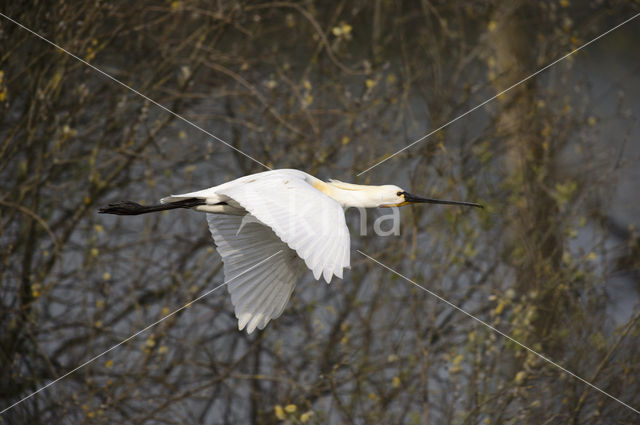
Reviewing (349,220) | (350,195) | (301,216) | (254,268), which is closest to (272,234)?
(254,268)

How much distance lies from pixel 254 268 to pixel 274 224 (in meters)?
0.74

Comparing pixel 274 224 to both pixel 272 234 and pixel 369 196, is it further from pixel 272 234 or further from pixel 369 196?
pixel 272 234

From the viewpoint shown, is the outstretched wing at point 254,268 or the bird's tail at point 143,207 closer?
the bird's tail at point 143,207

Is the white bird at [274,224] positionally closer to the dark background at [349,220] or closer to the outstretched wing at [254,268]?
the outstretched wing at [254,268]

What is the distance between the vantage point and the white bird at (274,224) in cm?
226

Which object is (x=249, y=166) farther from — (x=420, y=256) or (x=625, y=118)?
(x=625, y=118)

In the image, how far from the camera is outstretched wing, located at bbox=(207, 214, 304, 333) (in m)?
2.94

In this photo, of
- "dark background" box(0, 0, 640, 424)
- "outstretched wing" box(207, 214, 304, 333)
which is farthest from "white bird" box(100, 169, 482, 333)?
"dark background" box(0, 0, 640, 424)

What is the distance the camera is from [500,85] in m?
6.26

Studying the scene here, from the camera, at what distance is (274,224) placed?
7.58 ft

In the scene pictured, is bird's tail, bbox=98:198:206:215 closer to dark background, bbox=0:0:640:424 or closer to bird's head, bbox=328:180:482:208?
bird's head, bbox=328:180:482:208

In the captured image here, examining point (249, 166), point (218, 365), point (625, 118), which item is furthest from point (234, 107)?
point (625, 118)

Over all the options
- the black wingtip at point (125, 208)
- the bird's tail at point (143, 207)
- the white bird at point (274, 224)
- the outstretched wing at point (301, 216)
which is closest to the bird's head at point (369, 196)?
the white bird at point (274, 224)

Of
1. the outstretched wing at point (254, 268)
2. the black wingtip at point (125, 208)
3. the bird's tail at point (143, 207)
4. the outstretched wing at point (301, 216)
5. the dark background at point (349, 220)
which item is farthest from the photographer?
the dark background at point (349, 220)
